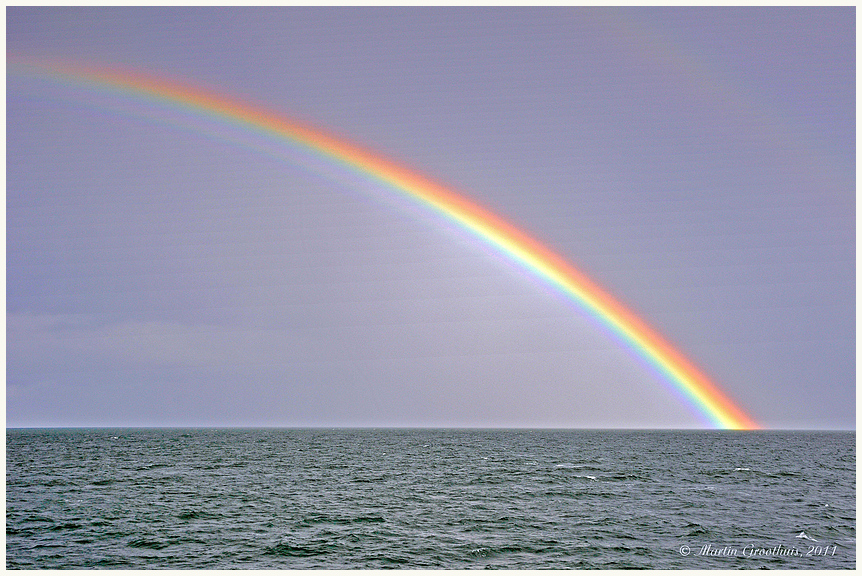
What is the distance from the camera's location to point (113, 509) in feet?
130

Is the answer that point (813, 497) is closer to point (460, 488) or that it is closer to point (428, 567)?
point (460, 488)

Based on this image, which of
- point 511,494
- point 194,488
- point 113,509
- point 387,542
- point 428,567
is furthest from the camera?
point 194,488

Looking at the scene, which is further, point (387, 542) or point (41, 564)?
point (387, 542)

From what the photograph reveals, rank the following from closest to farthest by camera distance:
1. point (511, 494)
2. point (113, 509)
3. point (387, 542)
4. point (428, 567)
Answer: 1. point (428, 567)
2. point (387, 542)
3. point (113, 509)
4. point (511, 494)

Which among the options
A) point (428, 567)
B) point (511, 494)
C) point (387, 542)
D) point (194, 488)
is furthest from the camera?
point (194, 488)

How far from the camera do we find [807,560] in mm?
28109

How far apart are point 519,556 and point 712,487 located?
2950cm

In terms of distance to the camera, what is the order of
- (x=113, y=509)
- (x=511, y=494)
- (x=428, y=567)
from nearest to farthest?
1. (x=428, y=567)
2. (x=113, y=509)
3. (x=511, y=494)

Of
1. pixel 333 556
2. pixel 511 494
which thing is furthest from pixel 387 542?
pixel 511 494

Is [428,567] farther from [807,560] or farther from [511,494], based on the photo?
[511,494]

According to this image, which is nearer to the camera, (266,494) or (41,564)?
(41,564)

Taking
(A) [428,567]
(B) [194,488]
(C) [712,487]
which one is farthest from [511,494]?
(B) [194,488]

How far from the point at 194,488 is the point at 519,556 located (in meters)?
30.6

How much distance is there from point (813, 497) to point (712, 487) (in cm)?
707
